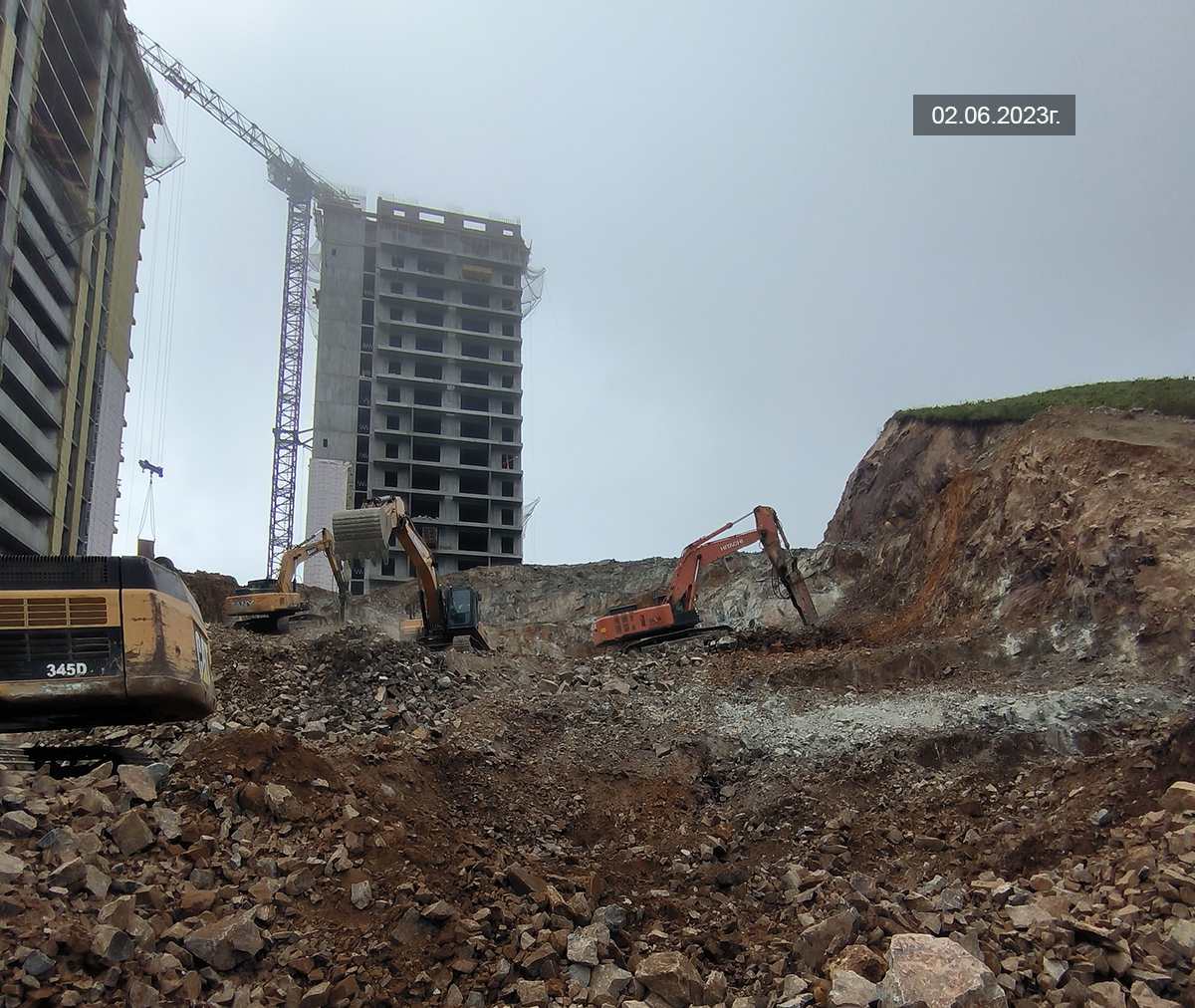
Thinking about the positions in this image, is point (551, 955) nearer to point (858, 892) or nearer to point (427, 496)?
point (858, 892)

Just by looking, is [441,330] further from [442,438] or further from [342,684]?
[342,684]

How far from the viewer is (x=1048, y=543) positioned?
20.4 meters

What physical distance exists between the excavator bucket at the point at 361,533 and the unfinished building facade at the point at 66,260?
27.0 metres

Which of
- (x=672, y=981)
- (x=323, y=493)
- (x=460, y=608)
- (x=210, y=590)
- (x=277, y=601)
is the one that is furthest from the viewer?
(x=323, y=493)

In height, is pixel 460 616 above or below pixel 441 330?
below

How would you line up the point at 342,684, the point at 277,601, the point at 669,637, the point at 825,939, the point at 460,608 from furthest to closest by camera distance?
the point at 277,601 → the point at 669,637 → the point at 460,608 → the point at 342,684 → the point at 825,939

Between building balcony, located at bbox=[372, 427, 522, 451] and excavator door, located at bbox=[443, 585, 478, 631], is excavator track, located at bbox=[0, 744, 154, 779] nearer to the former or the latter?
excavator door, located at bbox=[443, 585, 478, 631]

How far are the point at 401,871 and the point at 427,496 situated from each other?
62.4 metres

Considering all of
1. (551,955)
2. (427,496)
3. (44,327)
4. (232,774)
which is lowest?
(551,955)

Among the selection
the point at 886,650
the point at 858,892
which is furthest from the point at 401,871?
the point at 886,650

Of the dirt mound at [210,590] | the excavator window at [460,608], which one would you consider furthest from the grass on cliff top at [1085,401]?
the dirt mound at [210,590]

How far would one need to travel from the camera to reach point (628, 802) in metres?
13.5

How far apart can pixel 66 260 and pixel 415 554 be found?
117ft

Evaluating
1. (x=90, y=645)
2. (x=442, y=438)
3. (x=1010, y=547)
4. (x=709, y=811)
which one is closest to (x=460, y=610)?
(x=709, y=811)
